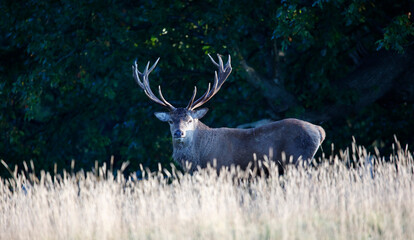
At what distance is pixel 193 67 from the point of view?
38.2 feet

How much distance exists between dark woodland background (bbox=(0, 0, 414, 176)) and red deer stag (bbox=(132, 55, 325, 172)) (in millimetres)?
2137

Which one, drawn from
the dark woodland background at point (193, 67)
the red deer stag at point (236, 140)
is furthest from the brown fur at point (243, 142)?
the dark woodland background at point (193, 67)

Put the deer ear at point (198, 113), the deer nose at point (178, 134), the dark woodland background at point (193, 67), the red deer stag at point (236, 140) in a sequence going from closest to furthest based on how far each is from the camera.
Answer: the red deer stag at point (236, 140)
the deer nose at point (178, 134)
the deer ear at point (198, 113)
the dark woodland background at point (193, 67)

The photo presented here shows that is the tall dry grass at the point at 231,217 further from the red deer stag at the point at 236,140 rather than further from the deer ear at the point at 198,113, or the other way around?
the deer ear at the point at 198,113

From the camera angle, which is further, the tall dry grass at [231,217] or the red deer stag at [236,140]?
the red deer stag at [236,140]

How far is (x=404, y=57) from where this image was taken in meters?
10.5

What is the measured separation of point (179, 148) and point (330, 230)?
11.8ft

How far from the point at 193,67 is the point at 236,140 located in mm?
3625

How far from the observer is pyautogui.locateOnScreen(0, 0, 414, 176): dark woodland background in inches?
419

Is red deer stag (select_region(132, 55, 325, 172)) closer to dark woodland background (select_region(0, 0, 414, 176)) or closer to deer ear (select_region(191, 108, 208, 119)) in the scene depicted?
deer ear (select_region(191, 108, 208, 119))

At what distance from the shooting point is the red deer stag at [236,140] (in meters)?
8.04

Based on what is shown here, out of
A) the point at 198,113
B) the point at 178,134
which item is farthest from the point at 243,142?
the point at 178,134

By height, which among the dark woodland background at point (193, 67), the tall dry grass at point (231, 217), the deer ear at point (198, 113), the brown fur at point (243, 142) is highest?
the dark woodland background at point (193, 67)

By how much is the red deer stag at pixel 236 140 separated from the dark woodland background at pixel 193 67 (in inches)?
84.2
